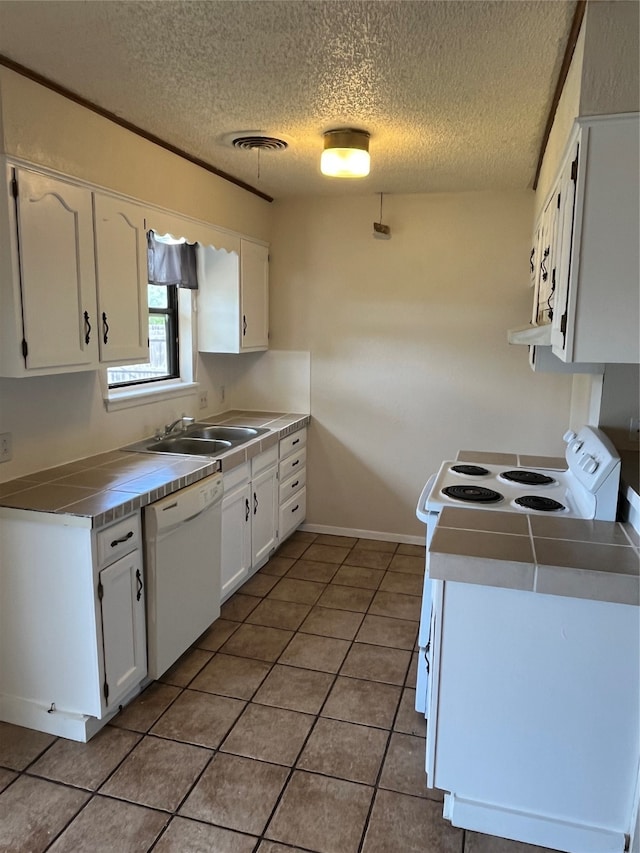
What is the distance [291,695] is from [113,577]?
95cm

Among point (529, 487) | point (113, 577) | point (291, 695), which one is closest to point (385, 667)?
point (291, 695)

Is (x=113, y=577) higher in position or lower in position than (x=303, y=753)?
higher

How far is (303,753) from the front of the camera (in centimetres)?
226

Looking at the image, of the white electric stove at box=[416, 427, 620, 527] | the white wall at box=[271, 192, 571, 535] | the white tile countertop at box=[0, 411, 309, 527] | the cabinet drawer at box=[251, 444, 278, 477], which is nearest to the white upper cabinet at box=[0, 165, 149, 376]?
the white tile countertop at box=[0, 411, 309, 527]

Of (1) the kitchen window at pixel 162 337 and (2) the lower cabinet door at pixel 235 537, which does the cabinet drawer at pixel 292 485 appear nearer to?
(2) the lower cabinet door at pixel 235 537

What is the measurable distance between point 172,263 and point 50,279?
57.7 inches

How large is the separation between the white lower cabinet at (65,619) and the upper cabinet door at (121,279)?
843 millimetres

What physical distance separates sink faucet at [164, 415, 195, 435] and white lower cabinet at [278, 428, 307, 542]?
25.2 inches

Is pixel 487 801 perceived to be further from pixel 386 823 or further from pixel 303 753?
pixel 303 753

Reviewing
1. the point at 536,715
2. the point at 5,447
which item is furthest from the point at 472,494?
the point at 5,447

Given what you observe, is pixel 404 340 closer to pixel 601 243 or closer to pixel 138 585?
pixel 601 243

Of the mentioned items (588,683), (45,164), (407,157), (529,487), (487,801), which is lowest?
(487,801)

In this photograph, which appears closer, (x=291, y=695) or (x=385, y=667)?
(x=291, y=695)

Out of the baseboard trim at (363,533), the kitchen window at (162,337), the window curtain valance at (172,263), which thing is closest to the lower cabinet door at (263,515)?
the baseboard trim at (363,533)
